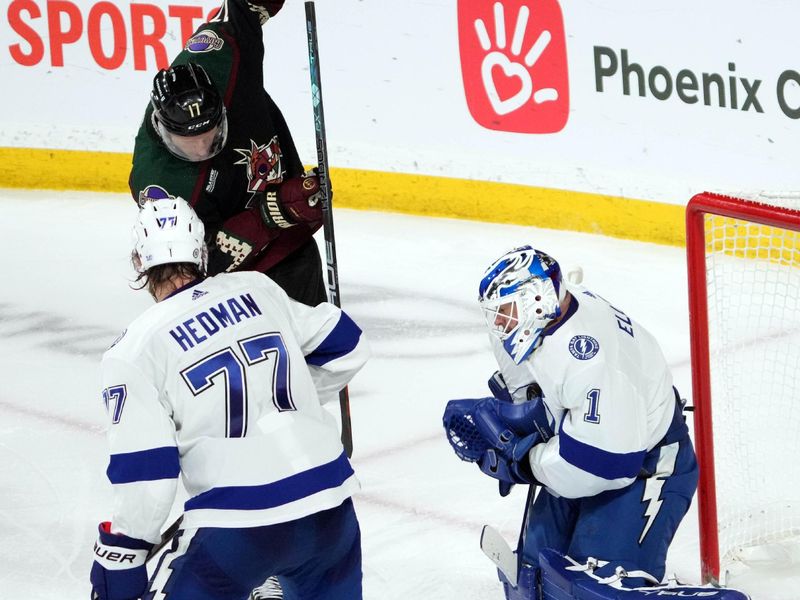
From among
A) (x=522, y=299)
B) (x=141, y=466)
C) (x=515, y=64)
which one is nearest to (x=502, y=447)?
(x=522, y=299)

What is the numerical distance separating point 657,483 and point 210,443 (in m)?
0.88

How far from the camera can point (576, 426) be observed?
2.26 m

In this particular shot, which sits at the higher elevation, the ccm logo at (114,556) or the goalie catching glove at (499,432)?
the goalie catching glove at (499,432)

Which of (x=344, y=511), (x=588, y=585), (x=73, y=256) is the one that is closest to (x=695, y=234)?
(x=588, y=585)

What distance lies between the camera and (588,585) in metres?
2.33

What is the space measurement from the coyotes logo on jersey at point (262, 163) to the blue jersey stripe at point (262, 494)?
1.21 meters

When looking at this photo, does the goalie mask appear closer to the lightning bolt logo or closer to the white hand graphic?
the lightning bolt logo

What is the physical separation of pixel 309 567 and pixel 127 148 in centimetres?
377

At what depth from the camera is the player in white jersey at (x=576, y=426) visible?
226 cm

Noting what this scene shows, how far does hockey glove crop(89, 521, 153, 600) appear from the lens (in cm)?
206

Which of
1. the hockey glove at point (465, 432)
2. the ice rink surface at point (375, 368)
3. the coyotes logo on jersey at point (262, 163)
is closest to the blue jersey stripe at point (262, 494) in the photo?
the hockey glove at point (465, 432)

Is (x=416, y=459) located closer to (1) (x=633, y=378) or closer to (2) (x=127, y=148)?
(1) (x=633, y=378)

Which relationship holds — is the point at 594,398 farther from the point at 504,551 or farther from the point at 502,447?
the point at 504,551

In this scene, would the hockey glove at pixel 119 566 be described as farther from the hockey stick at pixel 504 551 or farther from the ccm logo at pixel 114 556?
the hockey stick at pixel 504 551
